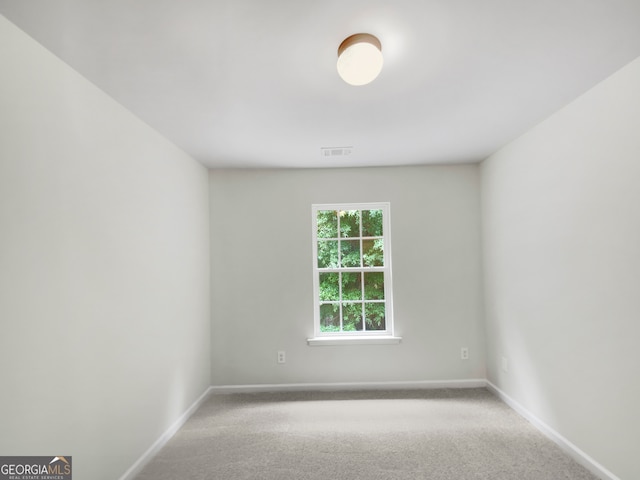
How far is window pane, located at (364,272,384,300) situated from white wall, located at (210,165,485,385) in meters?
0.20

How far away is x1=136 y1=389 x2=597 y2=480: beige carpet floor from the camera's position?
2.48 metres

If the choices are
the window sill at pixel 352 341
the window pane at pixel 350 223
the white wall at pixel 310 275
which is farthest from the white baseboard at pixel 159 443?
the window pane at pixel 350 223

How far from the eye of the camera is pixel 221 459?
8.79 feet

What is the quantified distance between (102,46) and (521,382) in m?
3.99

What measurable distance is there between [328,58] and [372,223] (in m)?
2.58

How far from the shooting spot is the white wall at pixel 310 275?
4145 mm

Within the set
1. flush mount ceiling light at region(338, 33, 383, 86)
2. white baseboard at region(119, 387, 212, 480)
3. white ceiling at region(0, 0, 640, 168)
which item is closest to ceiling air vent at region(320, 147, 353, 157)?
white ceiling at region(0, 0, 640, 168)

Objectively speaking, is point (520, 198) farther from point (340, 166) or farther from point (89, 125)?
point (89, 125)

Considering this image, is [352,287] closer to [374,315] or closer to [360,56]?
[374,315]

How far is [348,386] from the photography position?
412cm

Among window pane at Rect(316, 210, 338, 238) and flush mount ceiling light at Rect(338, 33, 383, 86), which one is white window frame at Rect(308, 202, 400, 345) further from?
flush mount ceiling light at Rect(338, 33, 383, 86)

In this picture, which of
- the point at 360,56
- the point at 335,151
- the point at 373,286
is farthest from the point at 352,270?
the point at 360,56

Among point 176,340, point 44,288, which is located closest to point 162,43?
point 44,288

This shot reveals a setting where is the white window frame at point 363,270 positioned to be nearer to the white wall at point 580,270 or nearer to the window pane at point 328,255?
the window pane at point 328,255
